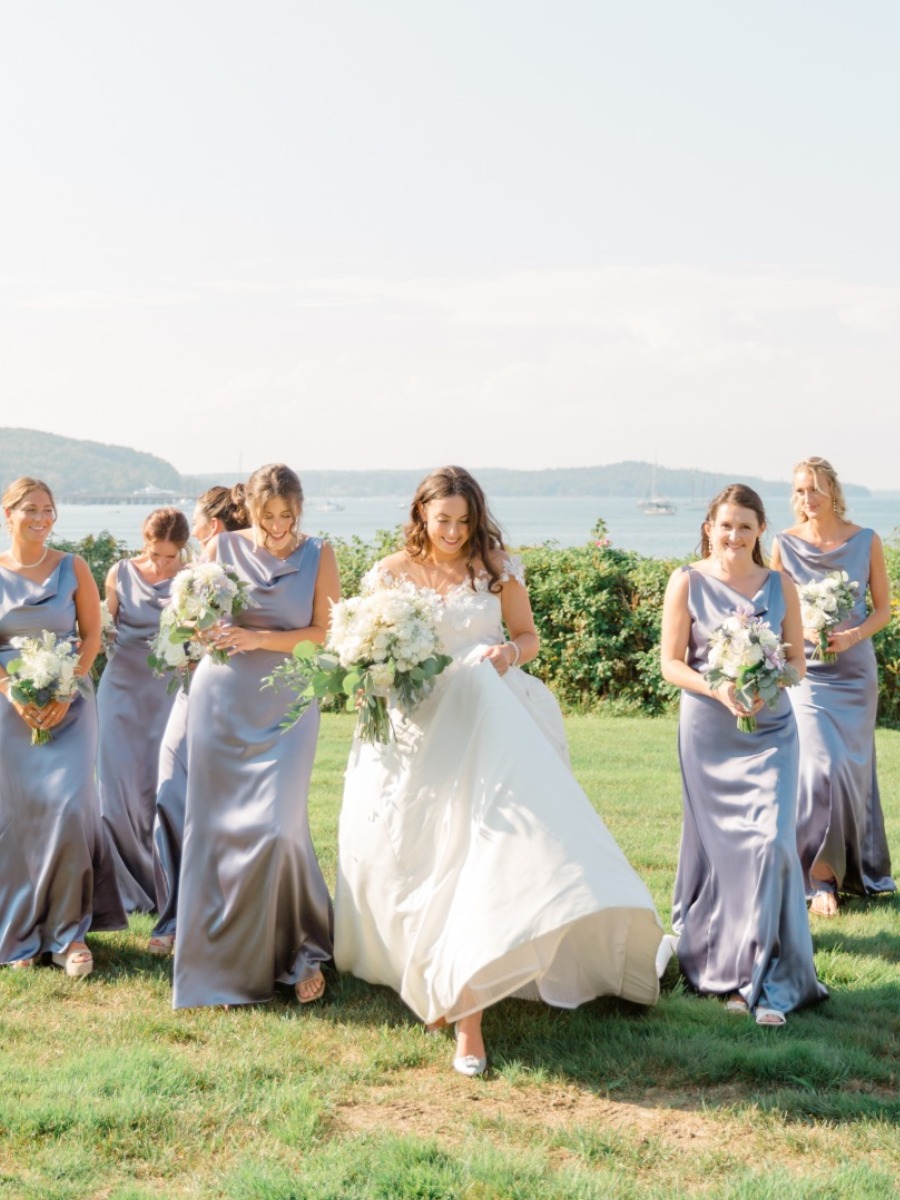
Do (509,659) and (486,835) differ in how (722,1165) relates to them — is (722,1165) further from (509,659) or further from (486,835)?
(509,659)

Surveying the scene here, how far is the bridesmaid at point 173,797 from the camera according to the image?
7625mm

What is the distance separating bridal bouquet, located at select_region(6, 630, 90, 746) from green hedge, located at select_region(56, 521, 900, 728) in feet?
32.0

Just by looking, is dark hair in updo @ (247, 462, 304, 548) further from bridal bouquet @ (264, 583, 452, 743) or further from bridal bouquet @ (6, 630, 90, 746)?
bridal bouquet @ (6, 630, 90, 746)

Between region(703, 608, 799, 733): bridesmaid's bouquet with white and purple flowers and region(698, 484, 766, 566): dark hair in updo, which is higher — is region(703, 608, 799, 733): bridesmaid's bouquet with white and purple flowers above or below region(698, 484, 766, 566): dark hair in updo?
below

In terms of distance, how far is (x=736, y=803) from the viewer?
6.80 m

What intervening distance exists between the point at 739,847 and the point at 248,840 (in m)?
2.47

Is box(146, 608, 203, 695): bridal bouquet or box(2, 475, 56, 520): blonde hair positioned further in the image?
box(2, 475, 56, 520): blonde hair

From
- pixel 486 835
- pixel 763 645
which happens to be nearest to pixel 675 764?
pixel 763 645

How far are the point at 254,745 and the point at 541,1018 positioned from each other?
1.92 metres

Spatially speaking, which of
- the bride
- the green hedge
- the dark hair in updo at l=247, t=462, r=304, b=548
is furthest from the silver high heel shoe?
the green hedge

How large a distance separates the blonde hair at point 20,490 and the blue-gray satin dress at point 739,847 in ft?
12.0

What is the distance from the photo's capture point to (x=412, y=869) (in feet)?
20.0

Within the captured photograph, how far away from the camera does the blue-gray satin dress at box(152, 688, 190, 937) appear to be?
7.64 meters

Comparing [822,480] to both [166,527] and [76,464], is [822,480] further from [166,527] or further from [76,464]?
[76,464]
